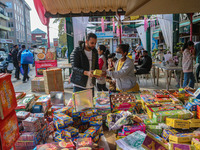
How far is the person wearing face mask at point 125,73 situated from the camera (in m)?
3.03

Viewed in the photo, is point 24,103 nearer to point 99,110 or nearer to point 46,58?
point 99,110

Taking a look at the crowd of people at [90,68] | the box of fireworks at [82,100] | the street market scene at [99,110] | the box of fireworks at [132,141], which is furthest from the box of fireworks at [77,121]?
the crowd of people at [90,68]

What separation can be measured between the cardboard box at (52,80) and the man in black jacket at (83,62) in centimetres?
262

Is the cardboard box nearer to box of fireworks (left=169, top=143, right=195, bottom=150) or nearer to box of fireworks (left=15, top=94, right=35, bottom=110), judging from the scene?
box of fireworks (left=15, top=94, right=35, bottom=110)

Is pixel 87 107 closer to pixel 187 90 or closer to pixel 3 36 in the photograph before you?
pixel 187 90

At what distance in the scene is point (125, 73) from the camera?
3.04 metres

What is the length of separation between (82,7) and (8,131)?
13.2 feet

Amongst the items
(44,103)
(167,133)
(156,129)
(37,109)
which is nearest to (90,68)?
(44,103)

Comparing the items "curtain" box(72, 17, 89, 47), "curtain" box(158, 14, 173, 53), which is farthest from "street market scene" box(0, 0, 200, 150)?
"curtain" box(158, 14, 173, 53)

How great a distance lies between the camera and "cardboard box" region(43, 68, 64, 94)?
504 cm

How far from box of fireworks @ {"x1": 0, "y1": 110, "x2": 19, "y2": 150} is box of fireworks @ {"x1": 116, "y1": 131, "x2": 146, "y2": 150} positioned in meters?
0.97

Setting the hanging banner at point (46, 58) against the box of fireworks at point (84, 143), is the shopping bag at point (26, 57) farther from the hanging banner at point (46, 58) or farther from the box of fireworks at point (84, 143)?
the box of fireworks at point (84, 143)

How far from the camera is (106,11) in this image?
15.6 ft

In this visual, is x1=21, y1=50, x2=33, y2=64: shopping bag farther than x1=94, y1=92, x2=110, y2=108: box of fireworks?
Yes
